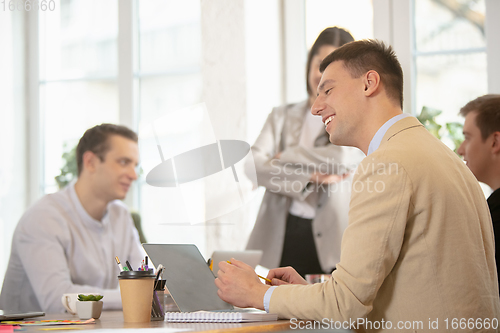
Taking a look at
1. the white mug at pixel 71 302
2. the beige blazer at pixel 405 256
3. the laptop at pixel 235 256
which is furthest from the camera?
the laptop at pixel 235 256

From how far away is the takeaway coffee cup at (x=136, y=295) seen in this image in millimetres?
1087

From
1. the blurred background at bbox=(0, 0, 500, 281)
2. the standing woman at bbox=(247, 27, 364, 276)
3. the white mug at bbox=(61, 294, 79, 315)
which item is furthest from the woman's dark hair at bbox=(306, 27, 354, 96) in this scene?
the white mug at bbox=(61, 294, 79, 315)

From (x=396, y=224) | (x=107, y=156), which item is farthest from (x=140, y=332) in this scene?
(x=107, y=156)

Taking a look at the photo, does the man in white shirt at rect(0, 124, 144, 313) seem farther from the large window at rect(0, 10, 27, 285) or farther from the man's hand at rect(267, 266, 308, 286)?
the large window at rect(0, 10, 27, 285)

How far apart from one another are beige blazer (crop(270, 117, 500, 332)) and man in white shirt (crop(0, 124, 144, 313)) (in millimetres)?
1038

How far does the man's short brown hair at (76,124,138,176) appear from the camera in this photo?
2.50 m

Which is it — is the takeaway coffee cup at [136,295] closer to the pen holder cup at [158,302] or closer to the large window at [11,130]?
the pen holder cup at [158,302]

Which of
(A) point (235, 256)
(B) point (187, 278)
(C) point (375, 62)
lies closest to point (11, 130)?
(A) point (235, 256)

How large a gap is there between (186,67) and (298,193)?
189 cm

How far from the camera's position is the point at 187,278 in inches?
47.9

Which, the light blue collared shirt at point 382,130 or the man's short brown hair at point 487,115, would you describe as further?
the man's short brown hair at point 487,115

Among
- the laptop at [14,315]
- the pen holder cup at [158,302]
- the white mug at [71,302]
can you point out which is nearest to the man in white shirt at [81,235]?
the white mug at [71,302]

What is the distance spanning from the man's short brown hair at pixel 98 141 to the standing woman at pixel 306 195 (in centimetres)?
68

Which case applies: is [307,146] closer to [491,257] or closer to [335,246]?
[335,246]
